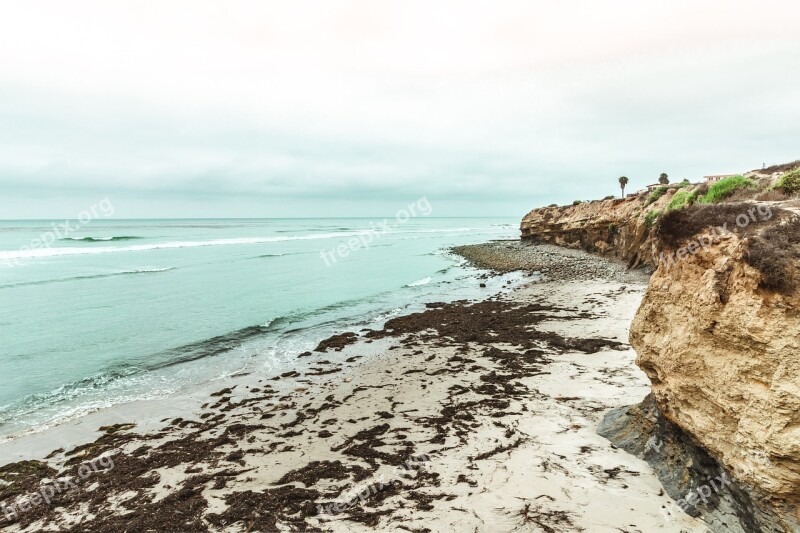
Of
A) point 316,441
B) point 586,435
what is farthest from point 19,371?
point 586,435

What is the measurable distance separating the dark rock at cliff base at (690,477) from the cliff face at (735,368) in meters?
0.21

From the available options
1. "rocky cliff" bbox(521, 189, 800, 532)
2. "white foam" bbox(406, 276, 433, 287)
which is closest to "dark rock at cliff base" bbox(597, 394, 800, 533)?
"rocky cliff" bbox(521, 189, 800, 532)

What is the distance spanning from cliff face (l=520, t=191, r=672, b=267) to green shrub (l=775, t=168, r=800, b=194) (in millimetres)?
14253

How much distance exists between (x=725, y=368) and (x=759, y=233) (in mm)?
1554

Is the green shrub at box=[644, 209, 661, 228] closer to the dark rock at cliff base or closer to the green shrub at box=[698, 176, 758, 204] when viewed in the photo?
the green shrub at box=[698, 176, 758, 204]

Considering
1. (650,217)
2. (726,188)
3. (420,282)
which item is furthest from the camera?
(420,282)

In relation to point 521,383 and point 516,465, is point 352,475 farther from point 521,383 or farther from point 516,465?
point 521,383

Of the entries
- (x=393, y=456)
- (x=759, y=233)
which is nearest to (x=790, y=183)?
(x=759, y=233)

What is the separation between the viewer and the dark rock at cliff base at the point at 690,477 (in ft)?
13.9

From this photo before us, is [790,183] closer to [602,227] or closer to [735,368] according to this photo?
[735,368]

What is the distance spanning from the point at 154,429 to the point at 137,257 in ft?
161

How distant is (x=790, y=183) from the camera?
7254 mm

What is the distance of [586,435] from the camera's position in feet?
23.5

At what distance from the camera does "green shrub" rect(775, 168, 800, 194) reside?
708 cm
